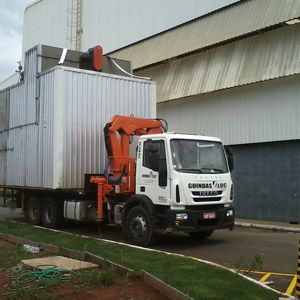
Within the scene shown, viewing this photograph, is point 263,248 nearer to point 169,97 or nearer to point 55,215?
point 55,215

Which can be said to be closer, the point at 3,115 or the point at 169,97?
the point at 3,115

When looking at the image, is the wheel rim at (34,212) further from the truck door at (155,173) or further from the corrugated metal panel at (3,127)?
the truck door at (155,173)

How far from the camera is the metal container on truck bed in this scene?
12000mm

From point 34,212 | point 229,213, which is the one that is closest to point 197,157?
point 229,213

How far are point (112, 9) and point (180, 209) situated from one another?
18878 millimetres

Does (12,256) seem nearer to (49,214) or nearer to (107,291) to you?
(107,291)

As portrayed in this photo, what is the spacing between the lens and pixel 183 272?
270 inches

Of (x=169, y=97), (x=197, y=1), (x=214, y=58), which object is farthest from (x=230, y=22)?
(x=169, y=97)

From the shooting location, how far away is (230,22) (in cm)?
1742

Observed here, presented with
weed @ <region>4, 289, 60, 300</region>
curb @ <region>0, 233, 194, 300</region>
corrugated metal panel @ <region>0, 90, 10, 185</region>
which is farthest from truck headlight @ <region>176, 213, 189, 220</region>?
corrugated metal panel @ <region>0, 90, 10, 185</region>

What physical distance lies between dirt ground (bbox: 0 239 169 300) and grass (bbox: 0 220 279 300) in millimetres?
336

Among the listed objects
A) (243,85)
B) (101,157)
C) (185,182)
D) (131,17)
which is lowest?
(185,182)

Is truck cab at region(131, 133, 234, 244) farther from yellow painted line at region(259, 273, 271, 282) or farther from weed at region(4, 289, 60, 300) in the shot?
weed at region(4, 289, 60, 300)

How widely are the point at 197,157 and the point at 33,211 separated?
6939 millimetres
